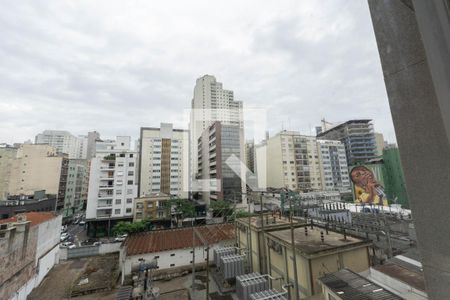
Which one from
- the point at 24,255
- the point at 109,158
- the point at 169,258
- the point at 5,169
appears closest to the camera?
the point at 24,255

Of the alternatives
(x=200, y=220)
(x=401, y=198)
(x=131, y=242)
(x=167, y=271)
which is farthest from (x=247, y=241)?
(x=401, y=198)

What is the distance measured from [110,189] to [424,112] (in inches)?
1386

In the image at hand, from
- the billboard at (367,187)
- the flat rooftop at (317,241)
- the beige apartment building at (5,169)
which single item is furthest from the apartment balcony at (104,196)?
the billboard at (367,187)

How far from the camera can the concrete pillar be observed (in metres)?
0.99

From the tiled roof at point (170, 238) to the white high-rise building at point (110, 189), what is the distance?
49.0 ft

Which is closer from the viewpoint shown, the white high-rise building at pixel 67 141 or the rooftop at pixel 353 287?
the rooftop at pixel 353 287

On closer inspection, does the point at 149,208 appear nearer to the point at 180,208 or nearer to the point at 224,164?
the point at 180,208

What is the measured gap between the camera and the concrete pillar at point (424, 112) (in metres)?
0.99

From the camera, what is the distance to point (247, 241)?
1431cm

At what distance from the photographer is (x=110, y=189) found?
30891 millimetres

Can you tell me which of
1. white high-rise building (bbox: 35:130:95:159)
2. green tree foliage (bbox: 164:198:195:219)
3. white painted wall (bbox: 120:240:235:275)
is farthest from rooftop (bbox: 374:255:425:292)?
white high-rise building (bbox: 35:130:95:159)

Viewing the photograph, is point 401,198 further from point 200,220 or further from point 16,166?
point 16,166

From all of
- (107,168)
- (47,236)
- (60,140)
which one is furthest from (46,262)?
(60,140)

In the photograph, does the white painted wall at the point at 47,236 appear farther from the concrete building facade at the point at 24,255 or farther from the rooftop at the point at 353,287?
the rooftop at the point at 353,287
